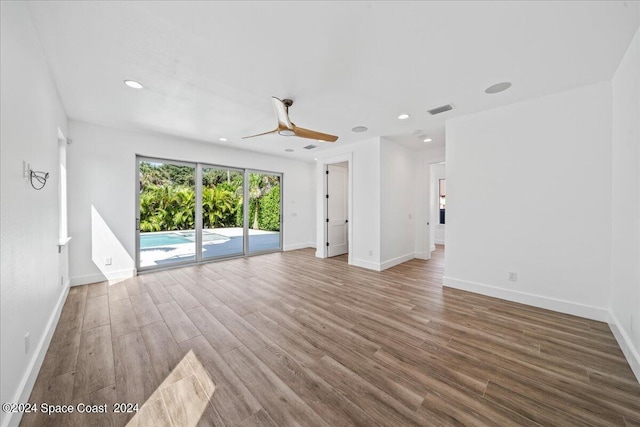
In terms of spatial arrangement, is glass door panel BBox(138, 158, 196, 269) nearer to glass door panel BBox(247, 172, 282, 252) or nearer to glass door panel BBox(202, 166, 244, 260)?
glass door panel BBox(202, 166, 244, 260)

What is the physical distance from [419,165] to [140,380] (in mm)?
6259

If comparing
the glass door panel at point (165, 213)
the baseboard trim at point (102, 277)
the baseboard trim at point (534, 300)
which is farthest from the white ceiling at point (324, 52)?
the baseboard trim at point (102, 277)

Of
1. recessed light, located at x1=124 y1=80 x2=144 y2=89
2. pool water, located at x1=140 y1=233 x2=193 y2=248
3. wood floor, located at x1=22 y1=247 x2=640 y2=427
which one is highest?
recessed light, located at x1=124 y1=80 x2=144 y2=89

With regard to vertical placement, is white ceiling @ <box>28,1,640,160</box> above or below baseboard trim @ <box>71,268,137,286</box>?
above

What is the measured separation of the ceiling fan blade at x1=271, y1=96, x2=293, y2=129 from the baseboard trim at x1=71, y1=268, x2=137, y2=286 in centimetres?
409

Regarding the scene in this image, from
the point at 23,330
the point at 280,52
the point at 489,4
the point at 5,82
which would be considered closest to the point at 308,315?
the point at 23,330

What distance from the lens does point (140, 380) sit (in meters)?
1.79

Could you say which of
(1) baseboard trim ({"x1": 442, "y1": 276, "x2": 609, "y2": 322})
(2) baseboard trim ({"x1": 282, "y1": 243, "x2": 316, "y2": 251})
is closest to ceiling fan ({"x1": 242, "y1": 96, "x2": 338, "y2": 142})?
(1) baseboard trim ({"x1": 442, "y1": 276, "x2": 609, "y2": 322})

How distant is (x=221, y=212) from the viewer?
5.72 metres

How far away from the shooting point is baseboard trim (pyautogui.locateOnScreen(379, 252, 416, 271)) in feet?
16.1

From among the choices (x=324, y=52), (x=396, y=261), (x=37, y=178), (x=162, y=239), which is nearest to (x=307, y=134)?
(x=324, y=52)

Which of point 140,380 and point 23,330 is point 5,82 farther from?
point 140,380

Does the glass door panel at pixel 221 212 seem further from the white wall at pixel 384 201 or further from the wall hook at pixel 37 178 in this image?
the wall hook at pixel 37 178

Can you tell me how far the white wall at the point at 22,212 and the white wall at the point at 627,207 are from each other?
14.5ft
